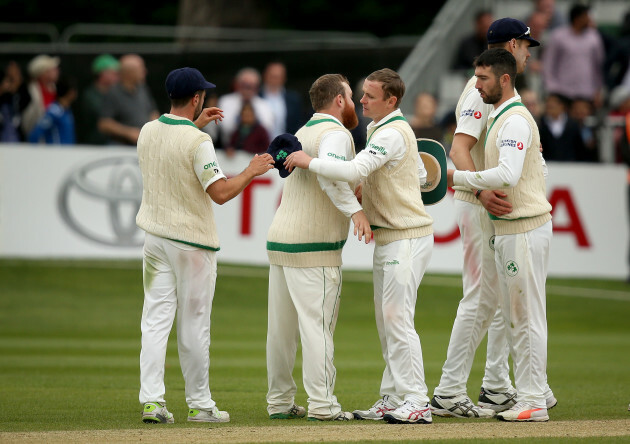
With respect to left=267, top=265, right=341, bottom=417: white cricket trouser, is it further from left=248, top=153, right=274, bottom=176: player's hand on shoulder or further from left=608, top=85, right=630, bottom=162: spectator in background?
left=608, top=85, right=630, bottom=162: spectator in background

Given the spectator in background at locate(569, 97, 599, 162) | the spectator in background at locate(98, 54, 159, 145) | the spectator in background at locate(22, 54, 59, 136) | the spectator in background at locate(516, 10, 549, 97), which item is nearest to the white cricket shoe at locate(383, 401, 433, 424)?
the spectator in background at locate(98, 54, 159, 145)

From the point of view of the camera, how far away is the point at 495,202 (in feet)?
28.4

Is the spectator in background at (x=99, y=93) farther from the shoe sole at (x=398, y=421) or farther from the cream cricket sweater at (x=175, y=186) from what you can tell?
the shoe sole at (x=398, y=421)

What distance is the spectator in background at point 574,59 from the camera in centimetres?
1997

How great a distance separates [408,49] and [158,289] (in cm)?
1375

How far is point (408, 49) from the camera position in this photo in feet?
70.9

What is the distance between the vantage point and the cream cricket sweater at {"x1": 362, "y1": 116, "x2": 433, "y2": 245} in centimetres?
855

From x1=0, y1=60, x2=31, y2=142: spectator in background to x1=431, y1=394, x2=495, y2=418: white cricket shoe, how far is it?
11553 mm

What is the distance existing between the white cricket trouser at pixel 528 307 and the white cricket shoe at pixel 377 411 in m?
0.94

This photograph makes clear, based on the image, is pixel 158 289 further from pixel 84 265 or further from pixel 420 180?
pixel 84 265

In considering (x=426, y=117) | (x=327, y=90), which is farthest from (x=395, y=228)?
(x=426, y=117)

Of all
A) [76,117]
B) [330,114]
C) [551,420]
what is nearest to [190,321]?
[330,114]

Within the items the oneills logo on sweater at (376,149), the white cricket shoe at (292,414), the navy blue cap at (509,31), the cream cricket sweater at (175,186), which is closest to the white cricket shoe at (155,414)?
the white cricket shoe at (292,414)

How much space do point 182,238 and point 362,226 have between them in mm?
1297
